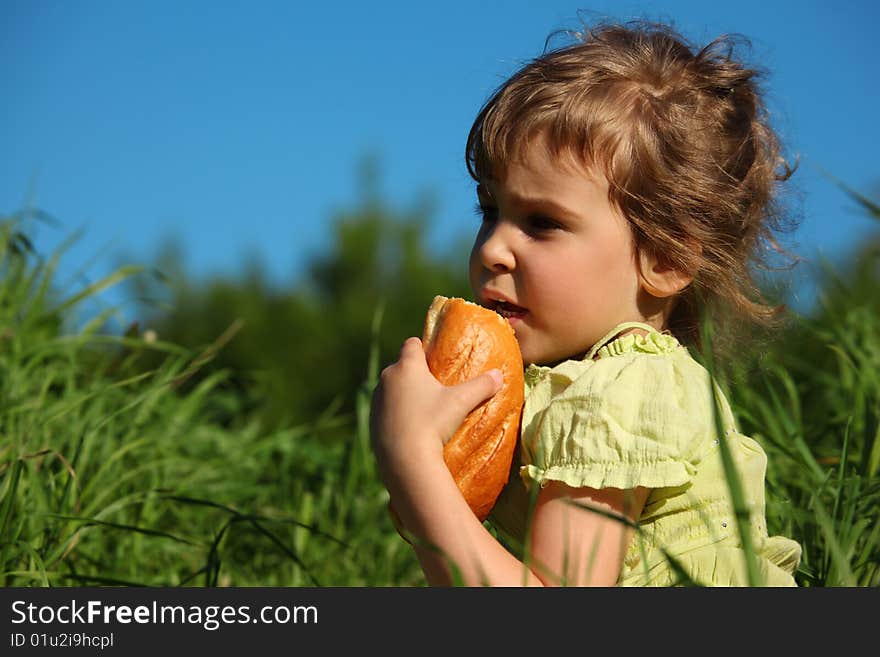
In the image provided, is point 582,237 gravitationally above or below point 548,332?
above

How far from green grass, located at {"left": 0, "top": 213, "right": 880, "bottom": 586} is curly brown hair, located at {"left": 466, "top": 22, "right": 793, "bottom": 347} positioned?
16.1 inches

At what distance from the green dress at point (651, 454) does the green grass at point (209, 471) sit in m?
0.21

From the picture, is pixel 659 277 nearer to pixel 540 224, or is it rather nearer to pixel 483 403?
pixel 540 224

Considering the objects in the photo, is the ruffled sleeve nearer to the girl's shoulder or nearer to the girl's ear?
the girl's shoulder

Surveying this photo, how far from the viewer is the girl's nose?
208 cm

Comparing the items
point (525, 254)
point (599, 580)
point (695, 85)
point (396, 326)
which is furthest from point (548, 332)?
point (396, 326)

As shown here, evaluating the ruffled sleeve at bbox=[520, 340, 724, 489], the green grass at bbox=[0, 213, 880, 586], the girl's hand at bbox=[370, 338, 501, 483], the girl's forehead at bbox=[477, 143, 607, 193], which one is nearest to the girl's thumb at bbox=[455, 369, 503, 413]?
the girl's hand at bbox=[370, 338, 501, 483]

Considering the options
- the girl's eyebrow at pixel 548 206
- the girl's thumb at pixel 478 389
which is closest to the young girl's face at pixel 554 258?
the girl's eyebrow at pixel 548 206

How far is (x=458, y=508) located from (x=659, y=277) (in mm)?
773

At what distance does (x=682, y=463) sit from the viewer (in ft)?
5.95

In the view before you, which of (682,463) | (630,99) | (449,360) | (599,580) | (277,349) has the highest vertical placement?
(277,349)

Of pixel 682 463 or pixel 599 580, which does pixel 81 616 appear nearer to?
pixel 599 580

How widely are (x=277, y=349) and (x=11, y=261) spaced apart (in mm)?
8756

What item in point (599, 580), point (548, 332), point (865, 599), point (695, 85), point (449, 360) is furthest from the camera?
point (695, 85)
